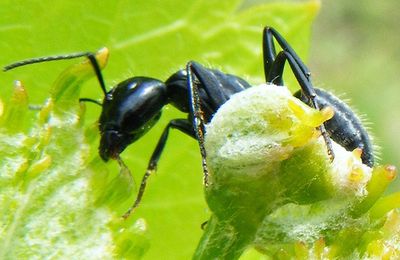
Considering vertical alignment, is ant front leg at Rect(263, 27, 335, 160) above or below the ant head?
below

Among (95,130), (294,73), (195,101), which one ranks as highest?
(195,101)

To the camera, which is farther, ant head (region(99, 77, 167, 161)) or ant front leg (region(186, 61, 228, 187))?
ant head (region(99, 77, 167, 161))

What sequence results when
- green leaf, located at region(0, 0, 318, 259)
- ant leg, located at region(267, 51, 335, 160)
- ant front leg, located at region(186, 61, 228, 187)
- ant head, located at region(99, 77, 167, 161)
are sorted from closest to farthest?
green leaf, located at region(0, 0, 318, 259) < ant leg, located at region(267, 51, 335, 160) < ant front leg, located at region(186, 61, 228, 187) < ant head, located at region(99, 77, 167, 161)

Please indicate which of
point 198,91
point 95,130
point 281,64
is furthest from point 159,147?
Result: point 95,130

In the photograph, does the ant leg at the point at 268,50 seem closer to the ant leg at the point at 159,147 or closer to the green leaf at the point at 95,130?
the green leaf at the point at 95,130

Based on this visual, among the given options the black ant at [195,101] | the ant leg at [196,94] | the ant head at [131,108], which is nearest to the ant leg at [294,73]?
the black ant at [195,101]

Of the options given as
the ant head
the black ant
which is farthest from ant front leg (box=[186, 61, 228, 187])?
the ant head

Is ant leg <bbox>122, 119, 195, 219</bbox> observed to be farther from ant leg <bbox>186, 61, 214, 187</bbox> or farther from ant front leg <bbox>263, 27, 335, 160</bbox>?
ant front leg <bbox>263, 27, 335, 160</bbox>

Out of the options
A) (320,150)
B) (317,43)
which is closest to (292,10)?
(320,150)

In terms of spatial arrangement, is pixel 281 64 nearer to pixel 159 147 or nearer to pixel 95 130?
pixel 159 147
